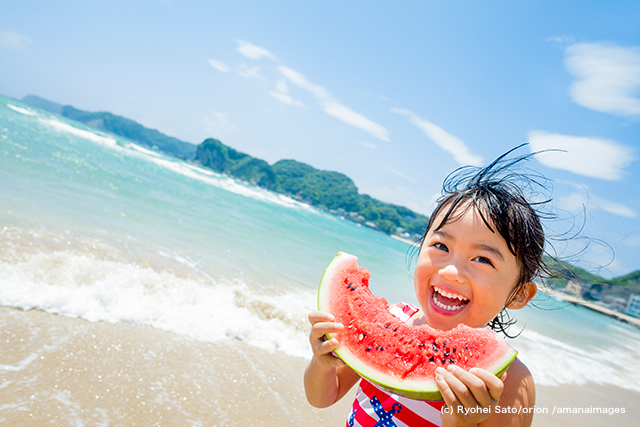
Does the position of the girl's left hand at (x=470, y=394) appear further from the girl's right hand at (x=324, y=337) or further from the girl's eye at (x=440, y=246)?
the girl's eye at (x=440, y=246)

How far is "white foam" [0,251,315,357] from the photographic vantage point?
3.18 m

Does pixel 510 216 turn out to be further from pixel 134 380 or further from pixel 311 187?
pixel 311 187

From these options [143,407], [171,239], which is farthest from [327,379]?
[171,239]

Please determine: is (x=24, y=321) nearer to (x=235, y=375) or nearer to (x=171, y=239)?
(x=235, y=375)

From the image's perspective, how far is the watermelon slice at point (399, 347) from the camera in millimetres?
1264

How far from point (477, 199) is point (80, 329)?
3357mm

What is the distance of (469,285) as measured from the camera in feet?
4.75

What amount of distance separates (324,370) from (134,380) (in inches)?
71.2

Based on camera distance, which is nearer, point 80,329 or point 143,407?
point 143,407

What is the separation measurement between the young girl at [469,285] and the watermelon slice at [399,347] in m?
0.12

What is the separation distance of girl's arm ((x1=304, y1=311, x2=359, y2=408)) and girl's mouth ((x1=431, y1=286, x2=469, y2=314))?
524 millimetres

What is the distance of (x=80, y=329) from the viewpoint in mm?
2930

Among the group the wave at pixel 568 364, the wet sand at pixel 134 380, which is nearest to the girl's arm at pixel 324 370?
the wet sand at pixel 134 380

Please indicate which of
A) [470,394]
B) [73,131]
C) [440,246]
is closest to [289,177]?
[73,131]
